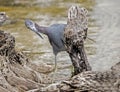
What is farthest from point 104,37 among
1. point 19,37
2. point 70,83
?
point 70,83

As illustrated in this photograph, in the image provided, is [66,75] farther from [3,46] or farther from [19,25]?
[19,25]

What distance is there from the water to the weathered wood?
→ 1636 millimetres

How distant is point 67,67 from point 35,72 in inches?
45.8

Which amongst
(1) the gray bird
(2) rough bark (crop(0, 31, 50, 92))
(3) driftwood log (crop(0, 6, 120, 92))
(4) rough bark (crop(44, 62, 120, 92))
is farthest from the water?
(4) rough bark (crop(44, 62, 120, 92))

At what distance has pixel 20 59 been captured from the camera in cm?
879

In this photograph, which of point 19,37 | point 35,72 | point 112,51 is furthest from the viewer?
point 19,37

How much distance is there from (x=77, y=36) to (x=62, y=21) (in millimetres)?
6957

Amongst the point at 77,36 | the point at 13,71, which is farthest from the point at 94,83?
the point at 13,71

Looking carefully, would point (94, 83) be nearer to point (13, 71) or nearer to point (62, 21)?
point (13, 71)

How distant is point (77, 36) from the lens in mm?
7062

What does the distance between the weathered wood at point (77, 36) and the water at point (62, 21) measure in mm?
1636

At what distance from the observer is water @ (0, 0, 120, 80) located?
10.1 m

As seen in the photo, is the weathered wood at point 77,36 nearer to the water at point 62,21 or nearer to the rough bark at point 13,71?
the rough bark at point 13,71

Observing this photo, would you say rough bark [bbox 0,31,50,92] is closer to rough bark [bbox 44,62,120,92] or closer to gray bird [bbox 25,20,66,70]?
gray bird [bbox 25,20,66,70]
